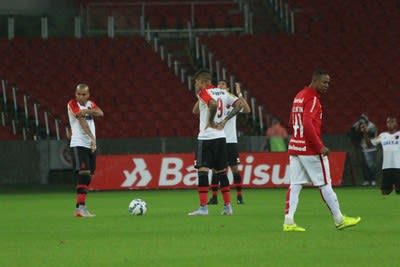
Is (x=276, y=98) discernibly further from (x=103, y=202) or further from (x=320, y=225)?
(x=320, y=225)

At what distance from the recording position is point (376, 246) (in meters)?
11.9

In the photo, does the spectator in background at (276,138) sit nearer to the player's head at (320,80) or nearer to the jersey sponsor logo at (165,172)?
the jersey sponsor logo at (165,172)

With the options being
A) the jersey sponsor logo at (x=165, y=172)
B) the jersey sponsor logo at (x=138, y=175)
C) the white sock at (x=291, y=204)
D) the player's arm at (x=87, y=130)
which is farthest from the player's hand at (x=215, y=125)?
the jersey sponsor logo at (x=138, y=175)

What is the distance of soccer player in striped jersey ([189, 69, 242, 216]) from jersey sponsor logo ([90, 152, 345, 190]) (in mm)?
11236

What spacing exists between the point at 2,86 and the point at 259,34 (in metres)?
9.09

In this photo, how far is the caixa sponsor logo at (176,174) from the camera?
2939cm

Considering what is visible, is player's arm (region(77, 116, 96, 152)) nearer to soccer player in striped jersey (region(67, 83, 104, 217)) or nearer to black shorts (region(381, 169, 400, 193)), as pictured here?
soccer player in striped jersey (region(67, 83, 104, 217))

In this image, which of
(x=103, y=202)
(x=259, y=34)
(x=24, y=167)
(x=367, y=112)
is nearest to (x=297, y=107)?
(x=103, y=202)

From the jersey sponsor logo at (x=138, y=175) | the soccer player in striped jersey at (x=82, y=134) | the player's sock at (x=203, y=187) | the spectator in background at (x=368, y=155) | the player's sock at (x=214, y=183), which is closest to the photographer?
the player's sock at (x=203, y=187)

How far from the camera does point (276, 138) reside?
31.1 m

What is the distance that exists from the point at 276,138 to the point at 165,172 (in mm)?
3475

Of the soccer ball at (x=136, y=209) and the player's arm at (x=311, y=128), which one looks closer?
the player's arm at (x=311, y=128)

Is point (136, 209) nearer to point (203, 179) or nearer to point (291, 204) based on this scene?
point (203, 179)

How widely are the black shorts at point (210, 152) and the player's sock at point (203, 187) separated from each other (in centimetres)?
15
